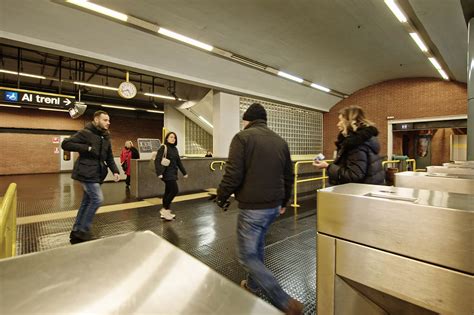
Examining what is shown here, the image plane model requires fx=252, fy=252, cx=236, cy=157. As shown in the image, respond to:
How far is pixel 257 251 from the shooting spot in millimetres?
1867

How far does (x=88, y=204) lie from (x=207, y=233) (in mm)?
1573

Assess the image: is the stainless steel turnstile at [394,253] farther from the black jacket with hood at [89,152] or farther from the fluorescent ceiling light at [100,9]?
the fluorescent ceiling light at [100,9]

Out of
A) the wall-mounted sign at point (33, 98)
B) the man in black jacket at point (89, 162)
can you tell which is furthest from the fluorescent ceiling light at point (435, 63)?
the wall-mounted sign at point (33, 98)

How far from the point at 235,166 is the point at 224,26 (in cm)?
471

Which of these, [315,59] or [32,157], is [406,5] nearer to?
[315,59]

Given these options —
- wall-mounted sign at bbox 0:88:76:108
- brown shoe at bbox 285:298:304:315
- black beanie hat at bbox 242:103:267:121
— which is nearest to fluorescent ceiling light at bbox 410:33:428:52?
black beanie hat at bbox 242:103:267:121

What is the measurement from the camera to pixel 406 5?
4738mm

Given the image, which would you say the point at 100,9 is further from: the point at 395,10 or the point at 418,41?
the point at 418,41

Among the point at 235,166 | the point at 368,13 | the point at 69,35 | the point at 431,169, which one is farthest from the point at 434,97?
the point at 69,35

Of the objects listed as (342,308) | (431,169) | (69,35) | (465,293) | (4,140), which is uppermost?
(69,35)

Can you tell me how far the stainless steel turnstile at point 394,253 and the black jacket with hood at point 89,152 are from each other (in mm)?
2892

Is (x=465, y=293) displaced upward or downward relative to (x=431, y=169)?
downward

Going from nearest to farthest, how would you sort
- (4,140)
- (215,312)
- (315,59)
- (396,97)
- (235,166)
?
1. (215,312)
2. (235,166)
3. (315,59)
4. (396,97)
5. (4,140)

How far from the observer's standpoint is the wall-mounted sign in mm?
5310
